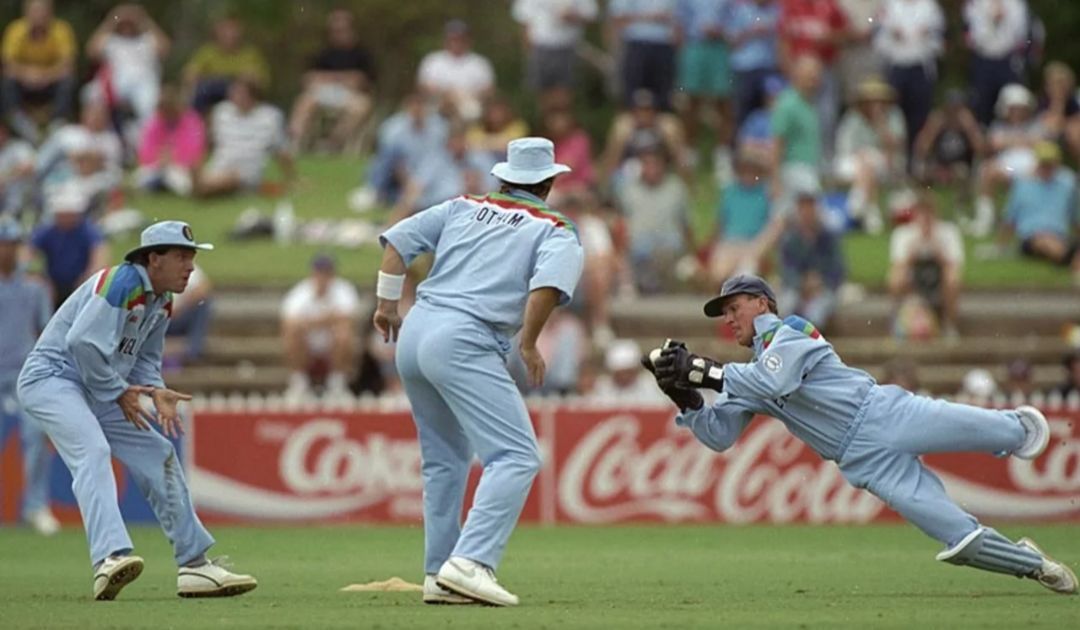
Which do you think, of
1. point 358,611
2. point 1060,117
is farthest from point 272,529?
point 1060,117

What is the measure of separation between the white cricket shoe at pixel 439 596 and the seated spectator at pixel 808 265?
11.8 meters

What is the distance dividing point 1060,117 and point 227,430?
1150 cm

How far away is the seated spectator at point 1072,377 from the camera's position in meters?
20.9

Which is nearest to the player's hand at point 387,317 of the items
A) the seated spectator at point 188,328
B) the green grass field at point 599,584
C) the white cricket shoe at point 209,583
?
the green grass field at point 599,584

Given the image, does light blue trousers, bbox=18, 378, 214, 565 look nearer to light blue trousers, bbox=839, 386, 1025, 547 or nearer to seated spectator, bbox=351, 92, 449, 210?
light blue trousers, bbox=839, 386, 1025, 547

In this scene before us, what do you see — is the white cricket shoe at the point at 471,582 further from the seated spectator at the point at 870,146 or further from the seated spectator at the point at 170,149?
the seated spectator at the point at 170,149

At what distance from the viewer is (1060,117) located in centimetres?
2634

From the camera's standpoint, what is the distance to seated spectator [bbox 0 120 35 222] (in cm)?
2512

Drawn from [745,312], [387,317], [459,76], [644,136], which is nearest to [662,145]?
[644,136]

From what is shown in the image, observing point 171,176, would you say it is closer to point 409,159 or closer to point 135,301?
point 409,159

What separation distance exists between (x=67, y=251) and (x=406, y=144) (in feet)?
17.4

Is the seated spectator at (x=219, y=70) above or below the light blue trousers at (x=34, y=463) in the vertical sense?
above

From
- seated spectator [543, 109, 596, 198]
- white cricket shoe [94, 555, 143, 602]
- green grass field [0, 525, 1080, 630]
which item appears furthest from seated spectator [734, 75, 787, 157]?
white cricket shoe [94, 555, 143, 602]

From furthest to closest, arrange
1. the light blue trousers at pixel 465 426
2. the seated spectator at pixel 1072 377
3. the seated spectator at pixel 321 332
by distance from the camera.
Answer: the seated spectator at pixel 321 332 < the seated spectator at pixel 1072 377 < the light blue trousers at pixel 465 426
